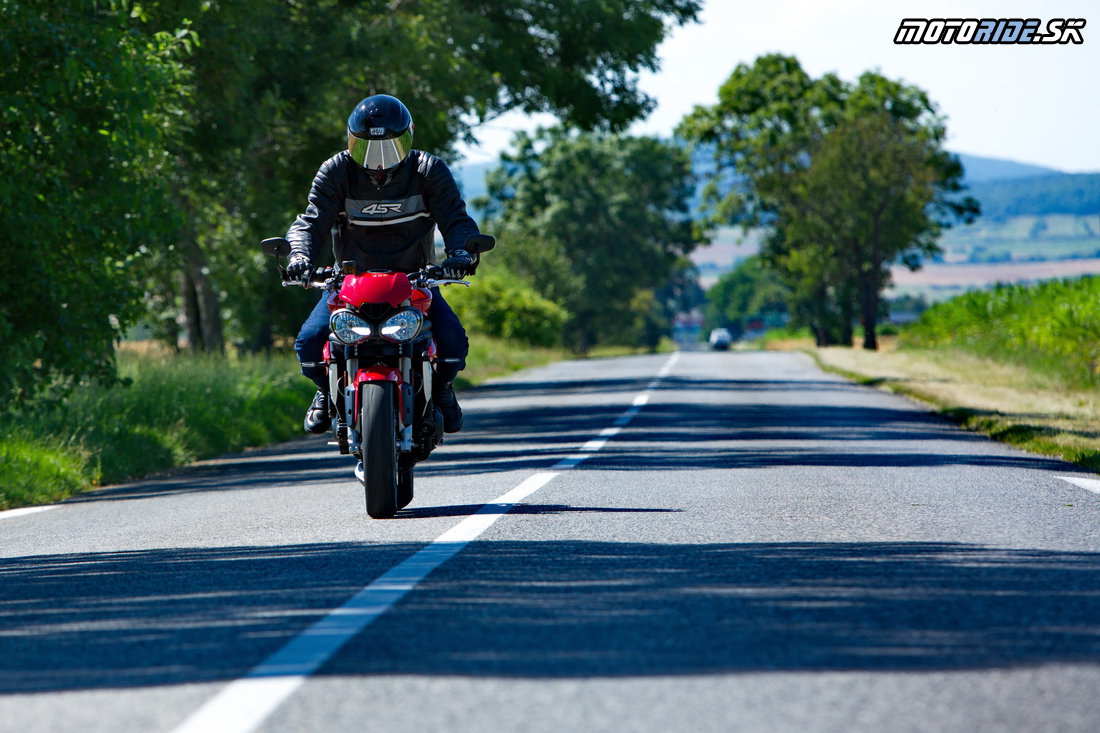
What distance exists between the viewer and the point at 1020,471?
11094 mm

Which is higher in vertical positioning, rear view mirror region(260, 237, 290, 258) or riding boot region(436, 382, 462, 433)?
rear view mirror region(260, 237, 290, 258)

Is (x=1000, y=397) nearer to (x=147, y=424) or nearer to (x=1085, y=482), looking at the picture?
(x=147, y=424)

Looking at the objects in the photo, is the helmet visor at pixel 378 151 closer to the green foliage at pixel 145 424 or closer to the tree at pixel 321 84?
the green foliage at pixel 145 424

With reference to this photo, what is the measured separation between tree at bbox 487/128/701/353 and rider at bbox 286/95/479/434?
79.0 m

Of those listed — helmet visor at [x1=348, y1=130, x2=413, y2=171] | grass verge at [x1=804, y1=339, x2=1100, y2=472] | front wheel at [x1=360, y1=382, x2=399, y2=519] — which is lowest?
grass verge at [x1=804, y1=339, x2=1100, y2=472]

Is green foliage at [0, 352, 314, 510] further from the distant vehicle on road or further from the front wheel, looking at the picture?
the distant vehicle on road

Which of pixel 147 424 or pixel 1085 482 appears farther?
pixel 147 424

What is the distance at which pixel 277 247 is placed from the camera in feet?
28.7

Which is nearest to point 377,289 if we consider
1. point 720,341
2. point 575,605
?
point 575,605

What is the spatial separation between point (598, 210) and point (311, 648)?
88658 millimetres

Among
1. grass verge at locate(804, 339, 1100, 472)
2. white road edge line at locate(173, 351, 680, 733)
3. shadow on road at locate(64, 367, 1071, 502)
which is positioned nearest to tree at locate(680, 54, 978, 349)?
grass verge at locate(804, 339, 1100, 472)

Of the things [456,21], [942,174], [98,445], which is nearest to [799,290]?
[942,174]

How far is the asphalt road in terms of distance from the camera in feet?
14.0

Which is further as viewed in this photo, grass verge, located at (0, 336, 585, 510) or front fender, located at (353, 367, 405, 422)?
grass verge, located at (0, 336, 585, 510)
